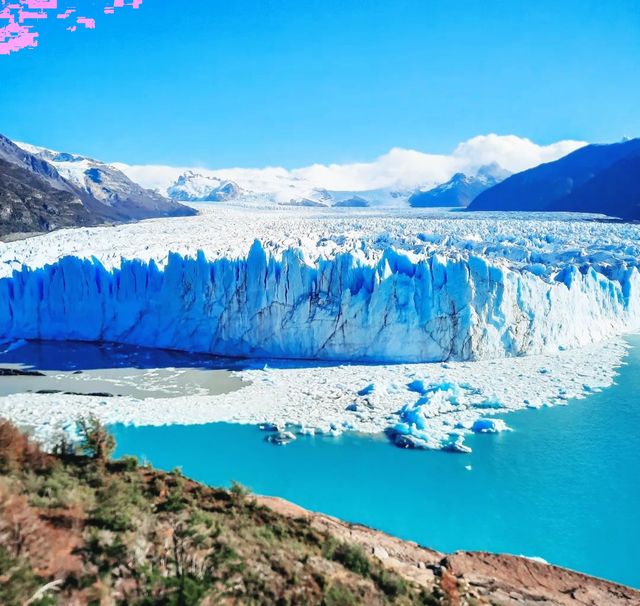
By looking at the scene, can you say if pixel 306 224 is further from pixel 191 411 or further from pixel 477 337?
pixel 191 411

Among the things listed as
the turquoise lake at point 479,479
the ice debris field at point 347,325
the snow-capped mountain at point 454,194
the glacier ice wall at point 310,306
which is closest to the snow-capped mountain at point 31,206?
the ice debris field at point 347,325

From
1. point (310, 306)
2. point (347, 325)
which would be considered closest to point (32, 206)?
point (310, 306)

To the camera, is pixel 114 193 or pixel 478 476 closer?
pixel 478 476

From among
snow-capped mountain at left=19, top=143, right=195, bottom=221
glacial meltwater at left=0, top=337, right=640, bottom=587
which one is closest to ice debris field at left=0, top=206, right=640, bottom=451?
glacial meltwater at left=0, top=337, right=640, bottom=587

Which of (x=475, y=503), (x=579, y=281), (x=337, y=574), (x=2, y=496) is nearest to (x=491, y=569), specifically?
(x=337, y=574)

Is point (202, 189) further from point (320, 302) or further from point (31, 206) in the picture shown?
point (320, 302)

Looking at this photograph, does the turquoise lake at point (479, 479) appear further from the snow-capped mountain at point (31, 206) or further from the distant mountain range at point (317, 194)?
the distant mountain range at point (317, 194)
